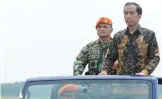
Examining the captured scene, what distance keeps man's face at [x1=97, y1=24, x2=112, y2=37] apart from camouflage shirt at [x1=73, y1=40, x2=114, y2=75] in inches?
5.0

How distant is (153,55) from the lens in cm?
923

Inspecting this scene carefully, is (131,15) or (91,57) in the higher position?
(131,15)

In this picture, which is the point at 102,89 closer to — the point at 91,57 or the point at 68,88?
the point at 68,88

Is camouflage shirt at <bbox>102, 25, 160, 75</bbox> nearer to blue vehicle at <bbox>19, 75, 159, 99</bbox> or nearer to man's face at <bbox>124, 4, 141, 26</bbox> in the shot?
man's face at <bbox>124, 4, 141, 26</bbox>

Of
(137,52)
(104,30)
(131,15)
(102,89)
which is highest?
(131,15)

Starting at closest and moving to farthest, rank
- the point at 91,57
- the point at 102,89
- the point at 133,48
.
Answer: the point at 102,89 < the point at 133,48 < the point at 91,57

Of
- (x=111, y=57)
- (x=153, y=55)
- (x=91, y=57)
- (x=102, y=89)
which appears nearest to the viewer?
(x=102, y=89)

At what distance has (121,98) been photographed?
8.30 m

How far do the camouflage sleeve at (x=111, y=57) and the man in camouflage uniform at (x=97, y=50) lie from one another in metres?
0.52

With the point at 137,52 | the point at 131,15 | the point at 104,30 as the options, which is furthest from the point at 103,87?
the point at 104,30

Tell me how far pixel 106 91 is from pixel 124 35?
4.61ft

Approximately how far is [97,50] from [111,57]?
0.70m

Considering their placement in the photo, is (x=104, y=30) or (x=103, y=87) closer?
(x=103, y=87)

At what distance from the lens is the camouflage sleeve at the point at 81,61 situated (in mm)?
10117
